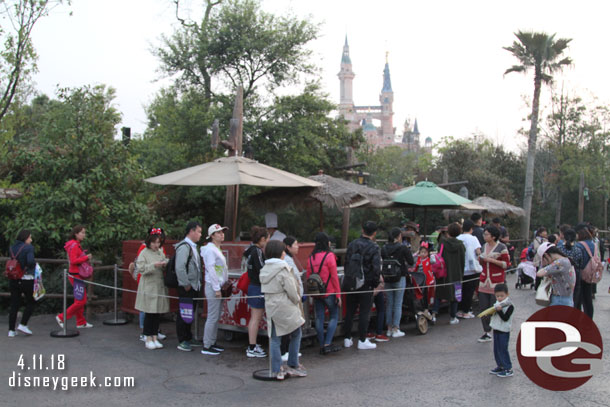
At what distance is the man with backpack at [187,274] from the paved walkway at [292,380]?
49 cm

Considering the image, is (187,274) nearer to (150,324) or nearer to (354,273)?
(150,324)

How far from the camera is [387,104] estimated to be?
17275 centimetres

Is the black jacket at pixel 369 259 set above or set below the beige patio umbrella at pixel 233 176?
below

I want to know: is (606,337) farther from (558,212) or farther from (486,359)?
(558,212)

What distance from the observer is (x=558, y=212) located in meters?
40.5

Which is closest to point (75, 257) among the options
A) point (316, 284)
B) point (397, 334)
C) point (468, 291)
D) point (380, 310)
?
point (316, 284)

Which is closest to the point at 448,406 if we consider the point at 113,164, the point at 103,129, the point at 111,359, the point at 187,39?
the point at 111,359

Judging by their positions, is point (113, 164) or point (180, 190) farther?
point (180, 190)

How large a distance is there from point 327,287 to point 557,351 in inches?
113

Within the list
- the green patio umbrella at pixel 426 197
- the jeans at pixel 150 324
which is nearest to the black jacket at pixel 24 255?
the jeans at pixel 150 324

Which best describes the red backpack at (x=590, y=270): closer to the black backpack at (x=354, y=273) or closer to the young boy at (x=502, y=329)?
the young boy at (x=502, y=329)

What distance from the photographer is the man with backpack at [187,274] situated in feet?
24.8

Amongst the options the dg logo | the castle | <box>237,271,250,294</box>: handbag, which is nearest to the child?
the dg logo

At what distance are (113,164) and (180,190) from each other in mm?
4814
